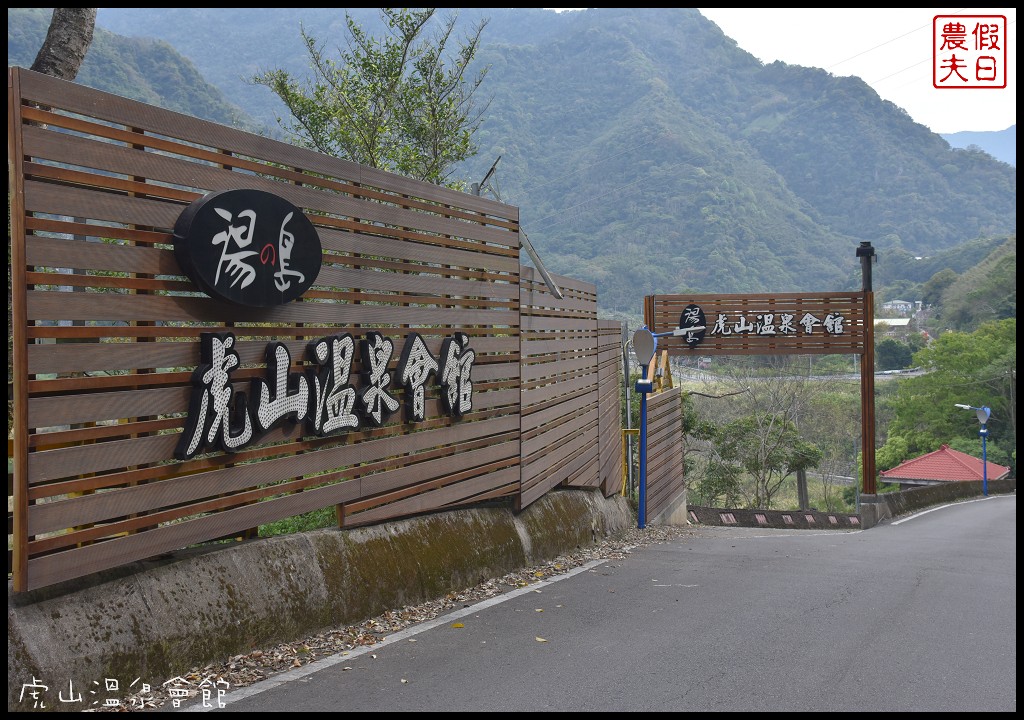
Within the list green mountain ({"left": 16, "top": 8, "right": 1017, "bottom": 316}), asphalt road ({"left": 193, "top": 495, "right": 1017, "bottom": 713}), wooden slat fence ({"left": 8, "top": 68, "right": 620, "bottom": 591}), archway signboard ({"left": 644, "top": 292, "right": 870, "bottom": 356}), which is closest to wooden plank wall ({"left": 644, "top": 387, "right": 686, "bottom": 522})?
archway signboard ({"left": 644, "top": 292, "right": 870, "bottom": 356})

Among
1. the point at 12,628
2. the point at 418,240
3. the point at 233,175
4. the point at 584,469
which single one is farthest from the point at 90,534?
the point at 584,469

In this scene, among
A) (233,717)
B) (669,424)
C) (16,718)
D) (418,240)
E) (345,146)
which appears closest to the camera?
(16,718)

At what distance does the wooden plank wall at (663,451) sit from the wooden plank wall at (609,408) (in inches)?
25.1

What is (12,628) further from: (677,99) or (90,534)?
(677,99)

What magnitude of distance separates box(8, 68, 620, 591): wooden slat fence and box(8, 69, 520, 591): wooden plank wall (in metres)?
0.01

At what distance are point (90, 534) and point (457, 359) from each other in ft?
12.9

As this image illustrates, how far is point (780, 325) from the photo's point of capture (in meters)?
25.8

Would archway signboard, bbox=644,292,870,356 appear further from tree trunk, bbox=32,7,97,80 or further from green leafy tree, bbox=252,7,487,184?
tree trunk, bbox=32,7,97,80

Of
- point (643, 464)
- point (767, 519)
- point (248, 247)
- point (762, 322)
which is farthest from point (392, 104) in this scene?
point (767, 519)

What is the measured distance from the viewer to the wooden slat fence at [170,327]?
4.15 m

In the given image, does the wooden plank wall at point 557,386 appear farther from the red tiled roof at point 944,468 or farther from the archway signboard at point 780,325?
the red tiled roof at point 944,468

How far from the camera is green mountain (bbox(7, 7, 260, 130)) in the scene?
41.9 metres

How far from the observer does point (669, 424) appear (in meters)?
18.7

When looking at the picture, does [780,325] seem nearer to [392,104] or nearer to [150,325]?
[392,104]
